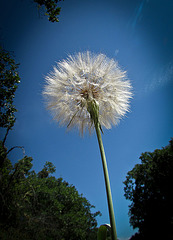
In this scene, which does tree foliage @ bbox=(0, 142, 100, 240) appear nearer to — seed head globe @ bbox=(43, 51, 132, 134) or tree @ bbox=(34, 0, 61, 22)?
seed head globe @ bbox=(43, 51, 132, 134)

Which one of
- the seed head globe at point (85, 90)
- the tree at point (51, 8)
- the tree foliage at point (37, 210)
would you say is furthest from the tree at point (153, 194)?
the tree at point (51, 8)

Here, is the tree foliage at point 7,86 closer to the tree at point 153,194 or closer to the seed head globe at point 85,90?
the seed head globe at point 85,90

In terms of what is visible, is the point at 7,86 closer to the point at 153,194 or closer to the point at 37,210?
the point at 37,210

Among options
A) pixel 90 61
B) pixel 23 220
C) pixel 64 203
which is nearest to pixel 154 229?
pixel 64 203

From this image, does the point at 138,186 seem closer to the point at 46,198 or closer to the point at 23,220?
the point at 46,198

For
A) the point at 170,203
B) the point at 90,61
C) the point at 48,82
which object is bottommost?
the point at 170,203

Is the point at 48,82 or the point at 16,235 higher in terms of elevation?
the point at 48,82
